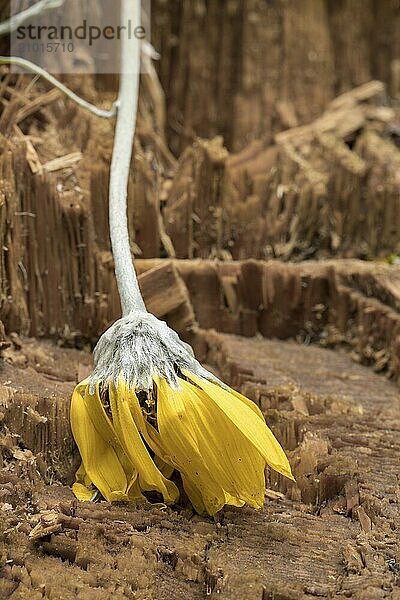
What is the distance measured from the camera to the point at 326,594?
3.79 ft

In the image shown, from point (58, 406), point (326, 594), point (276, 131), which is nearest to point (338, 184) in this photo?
point (276, 131)

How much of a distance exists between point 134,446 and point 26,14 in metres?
2.07

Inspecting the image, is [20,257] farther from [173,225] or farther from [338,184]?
[338,184]

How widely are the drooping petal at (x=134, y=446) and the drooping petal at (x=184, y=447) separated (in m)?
0.04

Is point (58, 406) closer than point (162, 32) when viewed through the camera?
Yes

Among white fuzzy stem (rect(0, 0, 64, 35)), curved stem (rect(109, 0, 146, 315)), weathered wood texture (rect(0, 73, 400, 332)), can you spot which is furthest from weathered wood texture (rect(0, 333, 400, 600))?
white fuzzy stem (rect(0, 0, 64, 35))

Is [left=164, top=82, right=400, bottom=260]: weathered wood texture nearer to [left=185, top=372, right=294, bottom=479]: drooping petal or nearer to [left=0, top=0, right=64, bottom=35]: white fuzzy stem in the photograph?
[left=0, top=0, right=64, bottom=35]: white fuzzy stem

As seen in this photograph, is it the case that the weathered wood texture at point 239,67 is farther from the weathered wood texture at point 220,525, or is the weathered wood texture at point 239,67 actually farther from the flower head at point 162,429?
the flower head at point 162,429

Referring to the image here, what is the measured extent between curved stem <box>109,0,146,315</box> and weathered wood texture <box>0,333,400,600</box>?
0.92 feet

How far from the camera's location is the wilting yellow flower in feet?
4.38

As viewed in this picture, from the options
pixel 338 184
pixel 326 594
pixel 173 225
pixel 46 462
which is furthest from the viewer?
pixel 338 184

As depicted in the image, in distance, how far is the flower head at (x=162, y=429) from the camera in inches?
52.6

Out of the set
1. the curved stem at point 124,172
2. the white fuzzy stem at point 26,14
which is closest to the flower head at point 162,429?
the curved stem at point 124,172

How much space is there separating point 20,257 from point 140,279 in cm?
36
